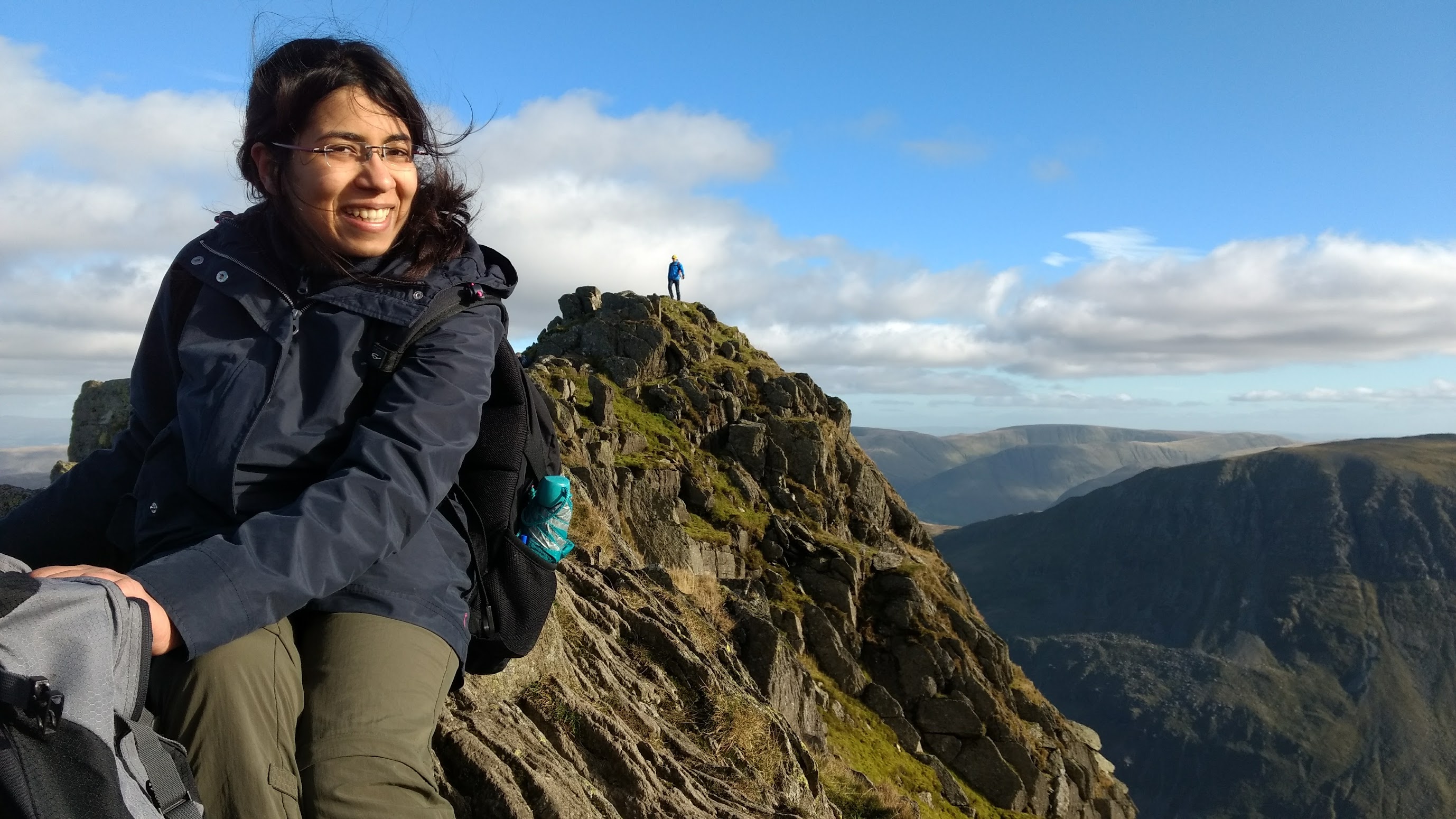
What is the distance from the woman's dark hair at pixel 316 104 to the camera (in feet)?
17.0

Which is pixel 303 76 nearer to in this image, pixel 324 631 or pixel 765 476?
pixel 324 631

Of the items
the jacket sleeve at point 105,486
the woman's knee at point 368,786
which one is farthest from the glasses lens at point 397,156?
the woman's knee at point 368,786

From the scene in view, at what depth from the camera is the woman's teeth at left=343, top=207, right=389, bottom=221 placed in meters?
5.29

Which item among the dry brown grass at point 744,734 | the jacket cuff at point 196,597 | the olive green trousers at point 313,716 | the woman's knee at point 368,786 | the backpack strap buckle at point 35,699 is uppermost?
the jacket cuff at point 196,597

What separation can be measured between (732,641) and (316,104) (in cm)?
1851

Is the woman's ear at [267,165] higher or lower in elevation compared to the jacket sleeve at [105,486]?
higher

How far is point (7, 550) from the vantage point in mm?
5312

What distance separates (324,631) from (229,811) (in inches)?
33.3

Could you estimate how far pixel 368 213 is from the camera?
17.4ft

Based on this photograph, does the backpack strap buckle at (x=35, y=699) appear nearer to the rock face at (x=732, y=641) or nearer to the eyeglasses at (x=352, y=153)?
the eyeglasses at (x=352, y=153)

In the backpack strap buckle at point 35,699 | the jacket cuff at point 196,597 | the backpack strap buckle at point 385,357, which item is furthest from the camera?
the backpack strap buckle at point 385,357

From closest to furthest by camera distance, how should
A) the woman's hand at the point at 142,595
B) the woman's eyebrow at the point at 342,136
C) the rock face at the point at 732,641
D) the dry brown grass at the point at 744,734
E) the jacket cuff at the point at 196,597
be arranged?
the woman's hand at the point at 142,595
the jacket cuff at the point at 196,597
the woman's eyebrow at the point at 342,136
the rock face at the point at 732,641
the dry brown grass at the point at 744,734

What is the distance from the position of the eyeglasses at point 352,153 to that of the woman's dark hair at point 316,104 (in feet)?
0.54

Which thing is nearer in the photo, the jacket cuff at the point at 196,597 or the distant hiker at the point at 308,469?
the jacket cuff at the point at 196,597
